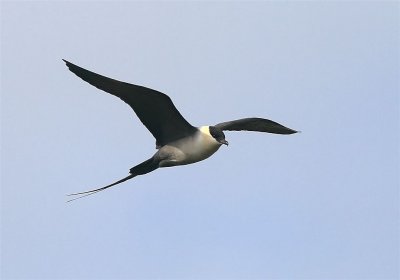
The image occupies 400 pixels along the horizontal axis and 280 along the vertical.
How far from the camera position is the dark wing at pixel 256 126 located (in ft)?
56.1

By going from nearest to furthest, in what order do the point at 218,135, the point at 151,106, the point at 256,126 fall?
the point at 151,106 → the point at 218,135 → the point at 256,126

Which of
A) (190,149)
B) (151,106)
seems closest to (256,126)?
(190,149)

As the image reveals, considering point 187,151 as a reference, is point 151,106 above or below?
above

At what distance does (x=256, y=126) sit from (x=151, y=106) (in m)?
2.66

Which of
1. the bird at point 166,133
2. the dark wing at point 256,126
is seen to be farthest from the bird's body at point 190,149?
the dark wing at point 256,126

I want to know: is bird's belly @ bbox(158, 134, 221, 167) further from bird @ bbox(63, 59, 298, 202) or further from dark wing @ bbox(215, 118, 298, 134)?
dark wing @ bbox(215, 118, 298, 134)

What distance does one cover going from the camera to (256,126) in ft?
58.6

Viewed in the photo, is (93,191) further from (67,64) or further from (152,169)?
(67,64)

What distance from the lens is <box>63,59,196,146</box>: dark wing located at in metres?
15.0

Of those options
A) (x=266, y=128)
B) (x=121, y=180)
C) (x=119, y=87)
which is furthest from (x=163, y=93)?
(x=266, y=128)

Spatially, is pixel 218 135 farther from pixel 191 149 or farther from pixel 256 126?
pixel 256 126

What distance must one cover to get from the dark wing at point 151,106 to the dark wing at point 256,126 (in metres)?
0.99

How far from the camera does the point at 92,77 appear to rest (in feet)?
49.2

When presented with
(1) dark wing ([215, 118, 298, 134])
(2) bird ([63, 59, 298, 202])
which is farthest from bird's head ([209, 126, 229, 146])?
(1) dark wing ([215, 118, 298, 134])
